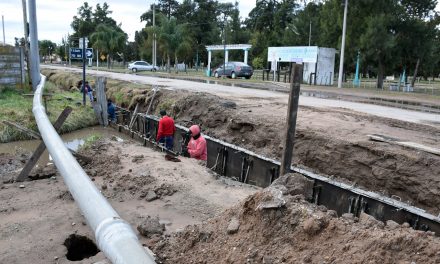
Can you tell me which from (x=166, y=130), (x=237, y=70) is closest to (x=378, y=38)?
(x=237, y=70)

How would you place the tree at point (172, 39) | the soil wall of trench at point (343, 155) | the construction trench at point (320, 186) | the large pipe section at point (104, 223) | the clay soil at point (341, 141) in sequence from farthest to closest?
the tree at point (172, 39) < the clay soil at point (341, 141) < the soil wall of trench at point (343, 155) < the construction trench at point (320, 186) < the large pipe section at point (104, 223)

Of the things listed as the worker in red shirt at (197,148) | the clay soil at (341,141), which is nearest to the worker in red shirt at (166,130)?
the clay soil at (341,141)

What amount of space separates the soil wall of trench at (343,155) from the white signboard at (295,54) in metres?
19.9

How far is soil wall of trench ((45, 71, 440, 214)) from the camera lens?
739cm

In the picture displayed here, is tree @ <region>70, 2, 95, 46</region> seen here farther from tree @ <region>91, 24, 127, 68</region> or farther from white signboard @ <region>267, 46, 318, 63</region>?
white signboard @ <region>267, 46, 318, 63</region>

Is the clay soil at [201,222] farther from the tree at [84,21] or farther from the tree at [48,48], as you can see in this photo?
the tree at [48,48]

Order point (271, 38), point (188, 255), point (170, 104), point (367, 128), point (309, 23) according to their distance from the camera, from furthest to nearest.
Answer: point (271, 38) → point (309, 23) → point (170, 104) → point (367, 128) → point (188, 255)

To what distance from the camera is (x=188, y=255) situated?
4.05m

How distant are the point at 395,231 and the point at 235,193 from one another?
3.71 meters

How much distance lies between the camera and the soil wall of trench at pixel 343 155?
24.2ft

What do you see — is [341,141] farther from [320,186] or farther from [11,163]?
[11,163]

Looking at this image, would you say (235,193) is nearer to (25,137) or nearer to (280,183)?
(280,183)

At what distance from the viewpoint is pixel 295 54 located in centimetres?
3347

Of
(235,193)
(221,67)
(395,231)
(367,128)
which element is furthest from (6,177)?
(221,67)
